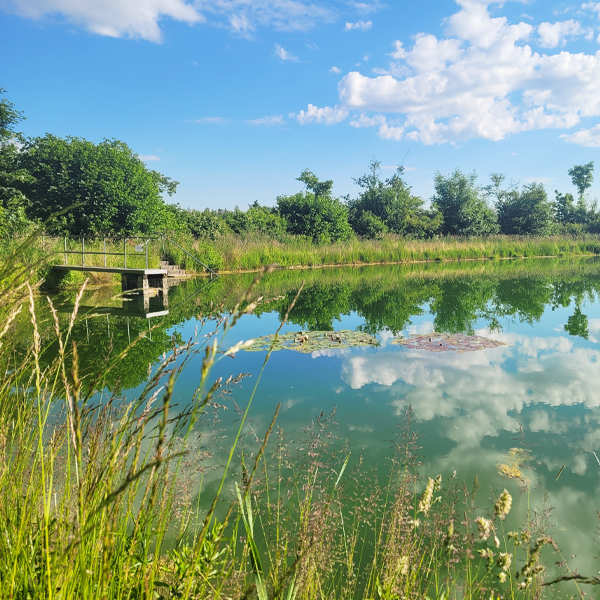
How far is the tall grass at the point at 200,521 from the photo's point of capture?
0.84 metres

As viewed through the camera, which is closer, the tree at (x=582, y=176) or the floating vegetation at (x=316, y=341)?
the floating vegetation at (x=316, y=341)

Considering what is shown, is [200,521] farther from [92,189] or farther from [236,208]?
[236,208]

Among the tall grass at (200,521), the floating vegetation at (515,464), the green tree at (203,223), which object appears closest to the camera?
the tall grass at (200,521)

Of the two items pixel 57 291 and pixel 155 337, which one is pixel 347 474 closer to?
pixel 155 337

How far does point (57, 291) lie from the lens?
39.6 feet

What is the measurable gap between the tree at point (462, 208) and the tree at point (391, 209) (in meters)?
1.73

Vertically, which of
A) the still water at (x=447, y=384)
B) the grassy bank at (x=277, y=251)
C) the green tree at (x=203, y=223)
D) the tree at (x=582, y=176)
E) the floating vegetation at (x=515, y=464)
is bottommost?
the floating vegetation at (x=515, y=464)

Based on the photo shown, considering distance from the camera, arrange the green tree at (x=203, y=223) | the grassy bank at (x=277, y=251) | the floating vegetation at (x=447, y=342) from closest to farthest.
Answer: the floating vegetation at (x=447, y=342) → the grassy bank at (x=277, y=251) → the green tree at (x=203, y=223)

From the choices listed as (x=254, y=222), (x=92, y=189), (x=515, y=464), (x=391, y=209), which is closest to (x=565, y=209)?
(x=391, y=209)

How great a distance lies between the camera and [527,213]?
32.4 meters

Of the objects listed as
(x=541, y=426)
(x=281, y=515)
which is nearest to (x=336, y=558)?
(x=281, y=515)

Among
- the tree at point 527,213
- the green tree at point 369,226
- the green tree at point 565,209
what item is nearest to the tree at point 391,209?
the green tree at point 369,226

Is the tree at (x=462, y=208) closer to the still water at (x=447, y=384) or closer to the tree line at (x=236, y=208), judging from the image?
the tree line at (x=236, y=208)

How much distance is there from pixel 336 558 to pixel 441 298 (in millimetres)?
9270
